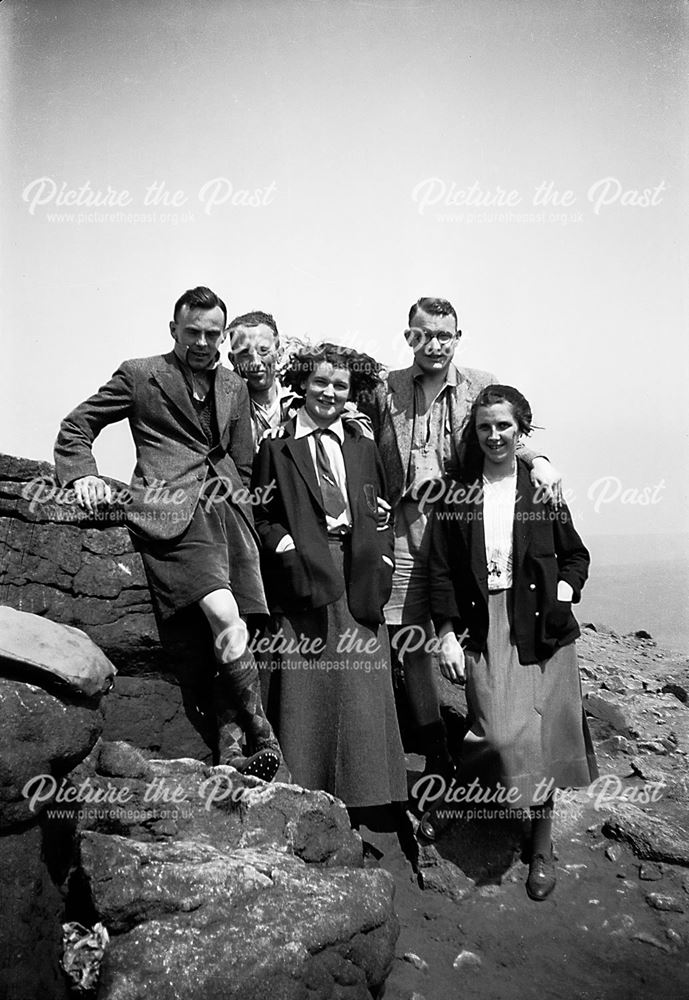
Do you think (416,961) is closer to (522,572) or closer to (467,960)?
(467,960)

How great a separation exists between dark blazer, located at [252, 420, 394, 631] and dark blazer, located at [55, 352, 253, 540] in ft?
0.57

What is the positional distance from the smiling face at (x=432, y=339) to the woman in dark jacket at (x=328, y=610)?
46cm

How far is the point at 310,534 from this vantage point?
3.90 meters

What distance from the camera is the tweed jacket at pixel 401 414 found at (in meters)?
4.34

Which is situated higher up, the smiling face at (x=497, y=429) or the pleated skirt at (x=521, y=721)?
the smiling face at (x=497, y=429)

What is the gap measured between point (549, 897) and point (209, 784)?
1.85 metres

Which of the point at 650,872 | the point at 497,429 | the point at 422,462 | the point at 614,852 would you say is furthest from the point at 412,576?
the point at 650,872

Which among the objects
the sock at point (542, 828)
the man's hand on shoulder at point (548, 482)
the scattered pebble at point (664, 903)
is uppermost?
the man's hand on shoulder at point (548, 482)

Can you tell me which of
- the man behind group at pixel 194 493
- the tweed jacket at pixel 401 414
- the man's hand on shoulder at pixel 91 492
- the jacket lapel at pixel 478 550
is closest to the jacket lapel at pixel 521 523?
the jacket lapel at pixel 478 550

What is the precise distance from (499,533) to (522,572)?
9.2 inches

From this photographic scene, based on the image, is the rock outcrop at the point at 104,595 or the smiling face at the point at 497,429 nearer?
the rock outcrop at the point at 104,595

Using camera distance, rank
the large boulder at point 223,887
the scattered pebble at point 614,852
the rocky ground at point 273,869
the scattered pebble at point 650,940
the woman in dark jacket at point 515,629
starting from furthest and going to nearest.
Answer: the scattered pebble at point 614,852
the woman in dark jacket at point 515,629
the scattered pebble at point 650,940
the rocky ground at point 273,869
the large boulder at point 223,887

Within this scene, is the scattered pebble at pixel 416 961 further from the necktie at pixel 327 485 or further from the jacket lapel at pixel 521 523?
the necktie at pixel 327 485

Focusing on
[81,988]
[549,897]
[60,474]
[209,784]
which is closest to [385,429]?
[60,474]
